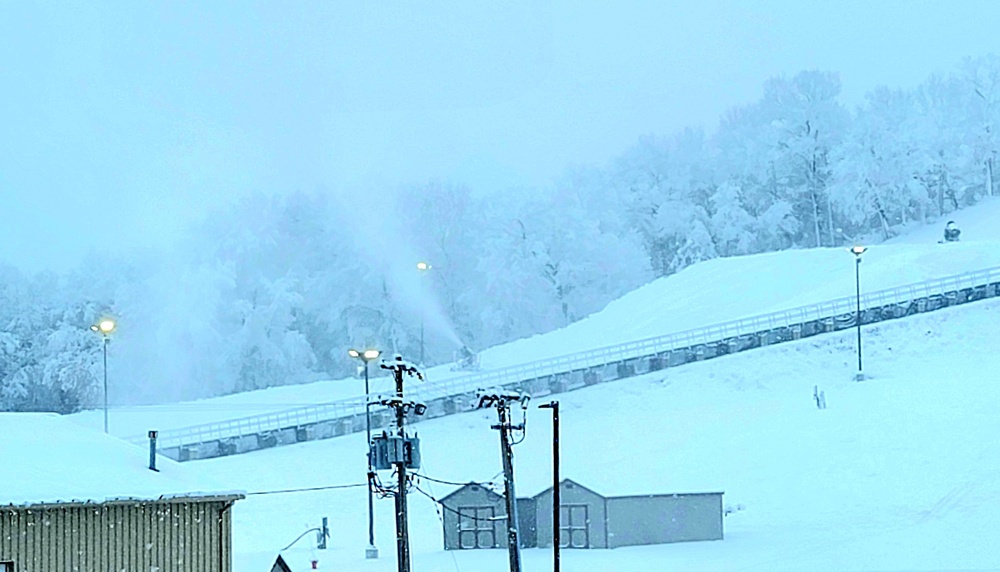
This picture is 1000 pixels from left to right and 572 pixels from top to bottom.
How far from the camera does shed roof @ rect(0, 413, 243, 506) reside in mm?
20109

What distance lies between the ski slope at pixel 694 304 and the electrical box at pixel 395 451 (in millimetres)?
57018

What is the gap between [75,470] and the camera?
21.0 metres

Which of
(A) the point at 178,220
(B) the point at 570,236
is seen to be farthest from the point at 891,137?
(A) the point at 178,220

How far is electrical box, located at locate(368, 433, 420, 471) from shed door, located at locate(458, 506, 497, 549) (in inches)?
760

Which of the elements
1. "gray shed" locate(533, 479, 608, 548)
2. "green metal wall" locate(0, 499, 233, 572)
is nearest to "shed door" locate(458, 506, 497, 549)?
"gray shed" locate(533, 479, 608, 548)

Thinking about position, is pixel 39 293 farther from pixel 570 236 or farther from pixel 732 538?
pixel 732 538

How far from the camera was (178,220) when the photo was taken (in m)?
146

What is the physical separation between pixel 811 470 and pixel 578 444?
12941mm

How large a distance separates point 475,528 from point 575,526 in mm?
2882

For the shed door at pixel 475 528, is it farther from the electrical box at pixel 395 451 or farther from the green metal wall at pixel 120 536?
the green metal wall at pixel 120 536

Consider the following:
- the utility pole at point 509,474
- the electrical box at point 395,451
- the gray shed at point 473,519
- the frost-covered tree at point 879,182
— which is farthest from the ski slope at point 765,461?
the frost-covered tree at point 879,182

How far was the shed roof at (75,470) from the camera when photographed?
66.0ft

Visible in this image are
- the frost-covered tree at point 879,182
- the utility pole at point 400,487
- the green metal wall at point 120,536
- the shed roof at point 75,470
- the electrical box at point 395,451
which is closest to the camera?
the green metal wall at point 120,536

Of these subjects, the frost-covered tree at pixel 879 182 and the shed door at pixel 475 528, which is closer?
the shed door at pixel 475 528
